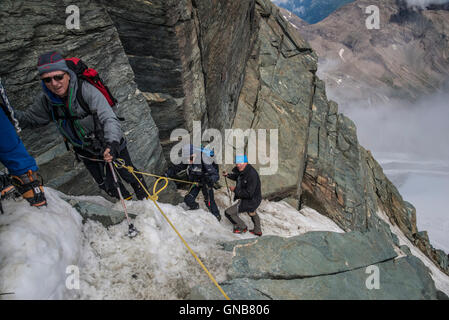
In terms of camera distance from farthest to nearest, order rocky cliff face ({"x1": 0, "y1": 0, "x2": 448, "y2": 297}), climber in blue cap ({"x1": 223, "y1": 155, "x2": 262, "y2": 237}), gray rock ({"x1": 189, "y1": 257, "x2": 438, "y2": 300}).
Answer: climber in blue cap ({"x1": 223, "y1": 155, "x2": 262, "y2": 237})
rocky cliff face ({"x1": 0, "y1": 0, "x2": 448, "y2": 297})
gray rock ({"x1": 189, "y1": 257, "x2": 438, "y2": 300})

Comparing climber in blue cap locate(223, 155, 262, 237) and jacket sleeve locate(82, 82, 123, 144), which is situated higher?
jacket sleeve locate(82, 82, 123, 144)

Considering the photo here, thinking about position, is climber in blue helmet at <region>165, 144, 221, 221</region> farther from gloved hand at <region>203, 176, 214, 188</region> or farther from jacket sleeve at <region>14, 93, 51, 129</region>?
jacket sleeve at <region>14, 93, 51, 129</region>

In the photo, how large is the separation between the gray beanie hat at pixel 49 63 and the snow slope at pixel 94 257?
208 centimetres

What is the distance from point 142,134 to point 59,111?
3808 millimetres

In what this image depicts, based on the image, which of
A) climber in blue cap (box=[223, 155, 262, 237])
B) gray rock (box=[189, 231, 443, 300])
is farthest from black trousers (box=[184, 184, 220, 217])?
gray rock (box=[189, 231, 443, 300])

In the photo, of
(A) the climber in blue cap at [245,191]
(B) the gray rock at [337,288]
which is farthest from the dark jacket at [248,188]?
(B) the gray rock at [337,288]

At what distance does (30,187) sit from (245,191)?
547cm

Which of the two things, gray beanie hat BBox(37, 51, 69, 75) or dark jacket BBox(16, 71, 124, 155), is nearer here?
gray beanie hat BBox(37, 51, 69, 75)

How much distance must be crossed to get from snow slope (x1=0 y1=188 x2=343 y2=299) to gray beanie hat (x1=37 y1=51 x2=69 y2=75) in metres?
2.08

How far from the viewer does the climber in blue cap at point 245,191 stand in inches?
290

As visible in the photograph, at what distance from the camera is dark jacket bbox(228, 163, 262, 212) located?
24.5ft
